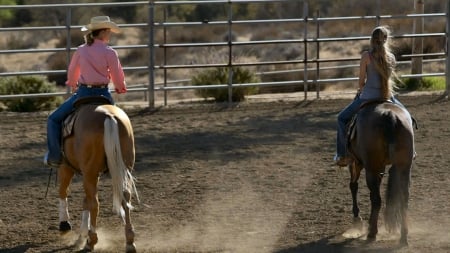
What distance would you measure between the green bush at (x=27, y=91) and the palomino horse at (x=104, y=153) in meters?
8.36

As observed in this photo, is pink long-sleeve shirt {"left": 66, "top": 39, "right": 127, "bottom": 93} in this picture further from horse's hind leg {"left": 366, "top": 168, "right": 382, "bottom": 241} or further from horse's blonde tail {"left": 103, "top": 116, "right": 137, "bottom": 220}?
horse's hind leg {"left": 366, "top": 168, "right": 382, "bottom": 241}

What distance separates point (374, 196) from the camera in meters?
7.84

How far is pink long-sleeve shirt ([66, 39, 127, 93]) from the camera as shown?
7.80 metres

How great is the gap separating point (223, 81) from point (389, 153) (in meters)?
9.79

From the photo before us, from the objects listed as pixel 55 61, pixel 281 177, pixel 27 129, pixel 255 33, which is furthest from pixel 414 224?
pixel 255 33

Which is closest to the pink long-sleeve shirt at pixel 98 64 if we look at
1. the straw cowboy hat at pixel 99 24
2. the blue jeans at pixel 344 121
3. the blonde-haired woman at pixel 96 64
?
the blonde-haired woman at pixel 96 64

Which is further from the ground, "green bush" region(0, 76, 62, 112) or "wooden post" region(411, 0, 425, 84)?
"wooden post" region(411, 0, 425, 84)

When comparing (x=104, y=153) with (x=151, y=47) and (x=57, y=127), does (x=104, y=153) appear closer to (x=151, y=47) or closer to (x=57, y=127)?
(x=57, y=127)

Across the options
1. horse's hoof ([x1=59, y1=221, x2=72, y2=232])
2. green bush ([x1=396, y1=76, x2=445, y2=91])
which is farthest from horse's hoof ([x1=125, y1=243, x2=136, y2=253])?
green bush ([x1=396, y1=76, x2=445, y2=91])

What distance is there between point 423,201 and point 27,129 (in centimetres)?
685

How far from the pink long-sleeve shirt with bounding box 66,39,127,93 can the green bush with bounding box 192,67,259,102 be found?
9030mm

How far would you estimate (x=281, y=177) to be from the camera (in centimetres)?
1079

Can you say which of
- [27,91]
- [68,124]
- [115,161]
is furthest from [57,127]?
[27,91]

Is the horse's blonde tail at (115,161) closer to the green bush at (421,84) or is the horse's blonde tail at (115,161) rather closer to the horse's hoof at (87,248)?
the horse's hoof at (87,248)
